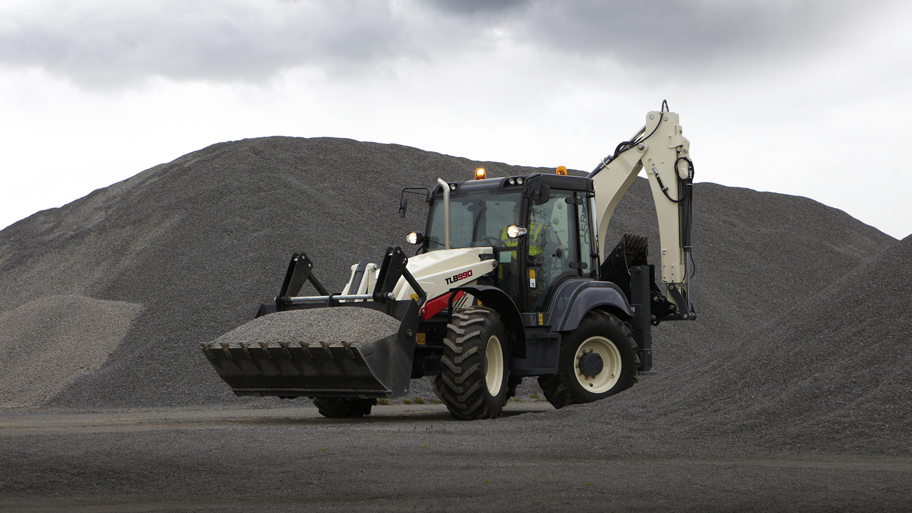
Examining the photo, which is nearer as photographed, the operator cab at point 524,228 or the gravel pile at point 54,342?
the operator cab at point 524,228

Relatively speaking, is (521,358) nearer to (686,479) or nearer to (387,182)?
(686,479)

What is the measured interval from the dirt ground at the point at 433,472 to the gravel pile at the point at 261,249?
2479mm

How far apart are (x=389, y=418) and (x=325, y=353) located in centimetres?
258

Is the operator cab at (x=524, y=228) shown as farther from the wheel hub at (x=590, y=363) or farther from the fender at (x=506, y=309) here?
the wheel hub at (x=590, y=363)

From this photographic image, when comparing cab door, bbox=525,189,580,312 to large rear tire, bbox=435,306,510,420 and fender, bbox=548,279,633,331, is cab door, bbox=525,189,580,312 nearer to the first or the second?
fender, bbox=548,279,633,331

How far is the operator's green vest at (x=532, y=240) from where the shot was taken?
10.0m

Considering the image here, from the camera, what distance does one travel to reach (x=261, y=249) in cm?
2111

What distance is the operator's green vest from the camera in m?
Answer: 10.0

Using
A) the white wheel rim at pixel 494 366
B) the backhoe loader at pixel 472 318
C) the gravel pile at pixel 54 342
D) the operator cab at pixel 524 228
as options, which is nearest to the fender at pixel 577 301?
the backhoe loader at pixel 472 318

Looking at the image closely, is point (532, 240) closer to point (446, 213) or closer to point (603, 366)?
point (446, 213)

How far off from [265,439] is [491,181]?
444 centimetres

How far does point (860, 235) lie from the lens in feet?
119

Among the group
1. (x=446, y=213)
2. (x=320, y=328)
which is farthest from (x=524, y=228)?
(x=320, y=328)

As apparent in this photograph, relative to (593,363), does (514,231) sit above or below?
above
